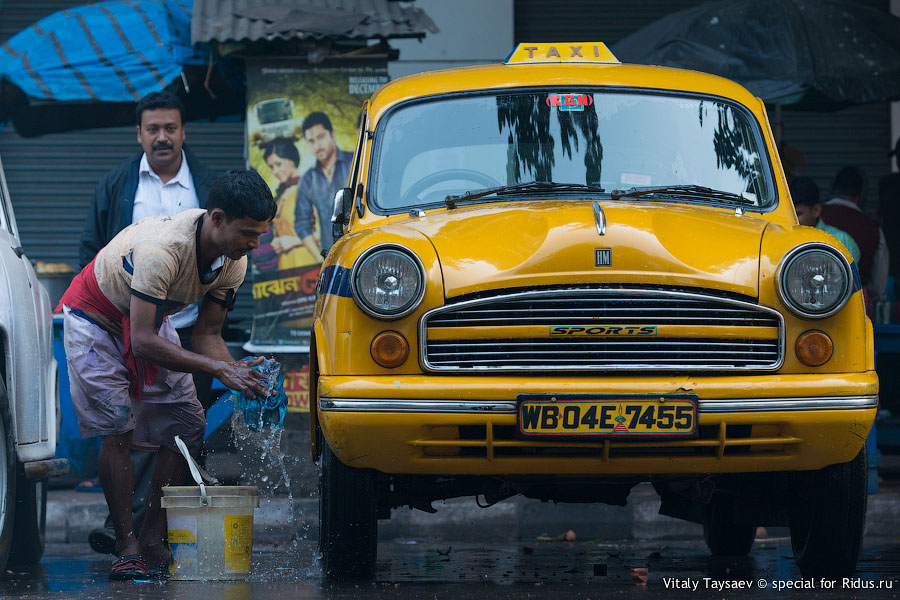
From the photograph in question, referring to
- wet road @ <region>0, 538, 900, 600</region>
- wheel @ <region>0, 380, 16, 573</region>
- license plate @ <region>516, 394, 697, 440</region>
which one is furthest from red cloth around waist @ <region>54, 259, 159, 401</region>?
license plate @ <region>516, 394, 697, 440</region>

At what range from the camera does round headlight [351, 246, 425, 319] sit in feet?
14.8

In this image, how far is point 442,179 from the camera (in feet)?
18.1

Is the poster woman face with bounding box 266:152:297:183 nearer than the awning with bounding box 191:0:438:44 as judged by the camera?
No

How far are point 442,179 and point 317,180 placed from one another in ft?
11.8

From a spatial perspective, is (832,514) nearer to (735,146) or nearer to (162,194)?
(735,146)

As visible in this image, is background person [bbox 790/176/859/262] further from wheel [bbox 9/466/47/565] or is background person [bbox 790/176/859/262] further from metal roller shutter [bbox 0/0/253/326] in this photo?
metal roller shutter [bbox 0/0/253/326]

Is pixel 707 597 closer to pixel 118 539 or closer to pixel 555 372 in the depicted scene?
pixel 555 372

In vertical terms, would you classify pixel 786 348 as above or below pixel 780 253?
below

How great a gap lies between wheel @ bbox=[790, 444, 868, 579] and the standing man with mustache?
3294 millimetres

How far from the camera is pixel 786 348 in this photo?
454 centimetres

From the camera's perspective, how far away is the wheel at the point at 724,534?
6151 mm

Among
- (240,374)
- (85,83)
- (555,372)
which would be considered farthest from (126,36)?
(555,372)

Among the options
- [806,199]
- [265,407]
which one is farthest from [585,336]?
[806,199]

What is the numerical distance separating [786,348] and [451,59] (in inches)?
318
